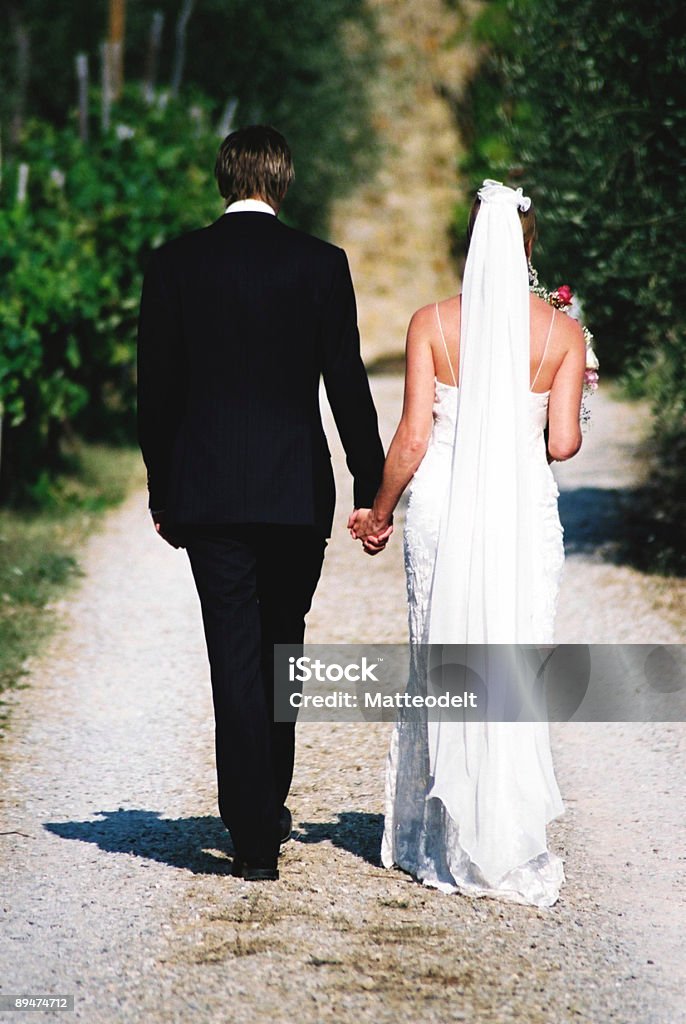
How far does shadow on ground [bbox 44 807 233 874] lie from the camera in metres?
4.53

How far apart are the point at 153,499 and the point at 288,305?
27.4 inches

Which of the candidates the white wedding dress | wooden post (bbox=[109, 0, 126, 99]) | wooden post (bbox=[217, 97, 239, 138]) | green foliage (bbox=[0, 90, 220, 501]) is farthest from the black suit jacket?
wooden post (bbox=[217, 97, 239, 138])

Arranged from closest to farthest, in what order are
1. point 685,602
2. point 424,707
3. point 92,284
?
point 424,707
point 685,602
point 92,284

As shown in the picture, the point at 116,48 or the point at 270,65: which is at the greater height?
the point at 270,65

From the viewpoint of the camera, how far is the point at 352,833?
4.77 metres

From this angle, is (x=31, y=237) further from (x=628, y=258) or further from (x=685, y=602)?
(x=685, y=602)

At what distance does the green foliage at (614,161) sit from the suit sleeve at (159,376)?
14.6 ft

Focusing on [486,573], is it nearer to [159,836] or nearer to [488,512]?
[488,512]

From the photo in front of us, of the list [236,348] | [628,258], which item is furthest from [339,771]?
[628,258]

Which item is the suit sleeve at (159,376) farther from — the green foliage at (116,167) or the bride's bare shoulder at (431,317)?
the green foliage at (116,167)

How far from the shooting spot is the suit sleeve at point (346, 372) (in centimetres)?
411

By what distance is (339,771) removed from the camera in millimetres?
5488

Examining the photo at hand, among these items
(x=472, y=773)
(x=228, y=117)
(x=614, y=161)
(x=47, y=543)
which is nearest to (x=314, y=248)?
(x=472, y=773)

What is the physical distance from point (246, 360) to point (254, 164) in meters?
0.55
